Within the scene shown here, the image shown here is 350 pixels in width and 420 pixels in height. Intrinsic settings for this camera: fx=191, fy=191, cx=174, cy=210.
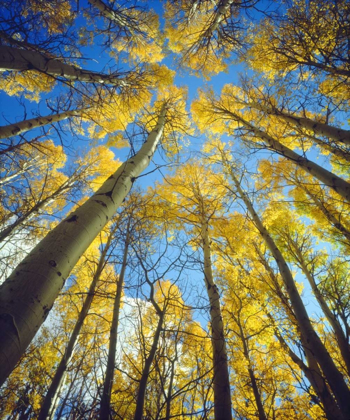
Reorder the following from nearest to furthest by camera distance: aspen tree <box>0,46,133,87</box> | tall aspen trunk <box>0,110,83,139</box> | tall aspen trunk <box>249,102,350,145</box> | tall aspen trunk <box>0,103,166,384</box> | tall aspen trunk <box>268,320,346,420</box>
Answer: tall aspen trunk <box>0,103,166,384</box>
aspen tree <box>0,46,133,87</box>
tall aspen trunk <box>268,320,346,420</box>
tall aspen trunk <box>249,102,350,145</box>
tall aspen trunk <box>0,110,83,139</box>

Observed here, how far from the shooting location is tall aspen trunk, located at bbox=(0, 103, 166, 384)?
2.57 ft

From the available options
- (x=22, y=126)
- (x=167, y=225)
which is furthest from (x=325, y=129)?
(x=22, y=126)

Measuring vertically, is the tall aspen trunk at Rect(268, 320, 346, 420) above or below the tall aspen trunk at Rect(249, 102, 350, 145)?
below

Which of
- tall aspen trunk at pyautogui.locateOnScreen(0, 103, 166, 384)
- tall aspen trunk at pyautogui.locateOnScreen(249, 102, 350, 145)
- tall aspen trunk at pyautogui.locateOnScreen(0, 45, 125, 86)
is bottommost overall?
tall aspen trunk at pyautogui.locateOnScreen(0, 103, 166, 384)

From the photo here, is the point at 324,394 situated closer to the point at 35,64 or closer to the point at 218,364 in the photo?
the point at 218,364

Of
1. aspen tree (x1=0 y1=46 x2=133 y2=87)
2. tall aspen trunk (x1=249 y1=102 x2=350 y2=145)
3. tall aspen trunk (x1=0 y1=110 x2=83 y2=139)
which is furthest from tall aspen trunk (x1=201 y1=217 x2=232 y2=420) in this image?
→ tall aspen trunk (x1=0 y1=110 x2=83 y2=139)

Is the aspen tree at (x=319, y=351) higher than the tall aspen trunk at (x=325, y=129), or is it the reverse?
the tall aspen trunk at (x=325, y=129)

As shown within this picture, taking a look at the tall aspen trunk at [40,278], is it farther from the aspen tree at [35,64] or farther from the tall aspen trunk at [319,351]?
the tall aspen trunk at [319,351]

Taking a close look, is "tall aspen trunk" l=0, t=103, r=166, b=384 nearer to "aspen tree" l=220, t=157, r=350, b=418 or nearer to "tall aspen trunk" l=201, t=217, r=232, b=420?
"tall aspen trunk" l=201, t=217, r=232, b=420

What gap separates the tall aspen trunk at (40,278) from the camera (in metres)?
0.78

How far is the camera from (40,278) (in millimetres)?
969

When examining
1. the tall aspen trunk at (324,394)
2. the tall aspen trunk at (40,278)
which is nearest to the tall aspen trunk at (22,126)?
the tall aspen trunk at (40,278)

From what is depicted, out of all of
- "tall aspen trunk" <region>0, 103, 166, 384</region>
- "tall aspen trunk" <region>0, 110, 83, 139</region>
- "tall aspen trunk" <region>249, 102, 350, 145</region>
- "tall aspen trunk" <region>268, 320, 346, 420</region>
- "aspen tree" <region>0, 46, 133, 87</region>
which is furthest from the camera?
"tall aspen trunk" <region>0, 110, 83, 139</region>

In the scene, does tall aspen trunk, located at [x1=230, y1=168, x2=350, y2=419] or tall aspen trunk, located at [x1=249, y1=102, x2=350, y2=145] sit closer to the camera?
tall aspen trunk, located at [x1=230, y1=168, x2=350, y2=419]
